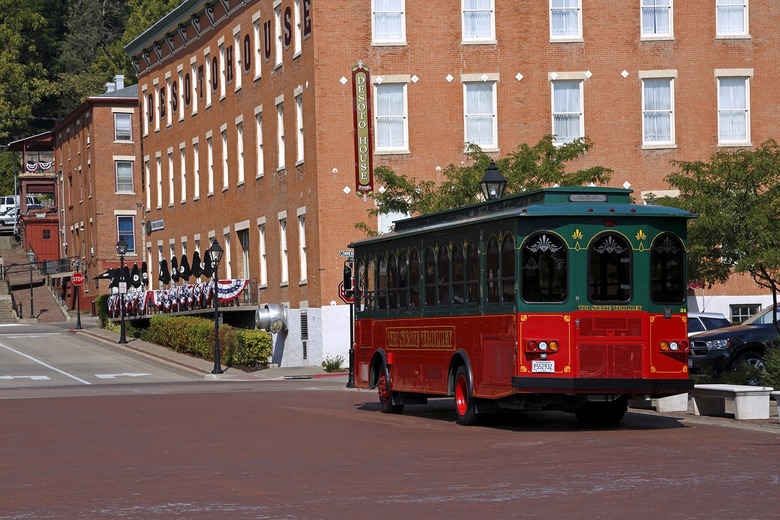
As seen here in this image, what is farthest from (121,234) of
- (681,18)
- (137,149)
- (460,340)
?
(460,340)

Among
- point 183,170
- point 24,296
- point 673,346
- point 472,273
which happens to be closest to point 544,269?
point 472,273

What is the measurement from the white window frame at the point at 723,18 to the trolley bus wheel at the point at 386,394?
83.5 ft

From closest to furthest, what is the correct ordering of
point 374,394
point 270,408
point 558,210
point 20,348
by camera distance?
point 558,210
point 270,408
point 374,394
point 20,348

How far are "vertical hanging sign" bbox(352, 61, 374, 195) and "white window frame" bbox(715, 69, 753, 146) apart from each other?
36.5 ft

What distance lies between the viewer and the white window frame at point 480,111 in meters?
46.4

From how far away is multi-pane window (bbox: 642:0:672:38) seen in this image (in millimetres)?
47094

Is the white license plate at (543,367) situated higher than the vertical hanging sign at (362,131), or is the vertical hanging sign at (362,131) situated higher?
the vertical hanging sign at (362,131)

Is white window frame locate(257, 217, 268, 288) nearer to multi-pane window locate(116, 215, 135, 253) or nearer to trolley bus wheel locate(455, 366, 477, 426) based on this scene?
trolley bus wheel locate(455, 366, 477, 426)

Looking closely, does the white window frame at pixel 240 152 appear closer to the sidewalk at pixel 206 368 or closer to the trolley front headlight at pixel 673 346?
the sidewalk at pixel 206 368

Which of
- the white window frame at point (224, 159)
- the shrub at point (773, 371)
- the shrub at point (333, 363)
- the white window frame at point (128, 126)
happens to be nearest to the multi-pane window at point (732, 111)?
the shrub at point (333, 363)

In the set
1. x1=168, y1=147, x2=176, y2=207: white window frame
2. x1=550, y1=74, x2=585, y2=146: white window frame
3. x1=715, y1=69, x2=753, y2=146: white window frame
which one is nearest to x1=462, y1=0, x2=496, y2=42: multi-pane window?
x1=550, y1=74, x2=585, y2=146: white window frame

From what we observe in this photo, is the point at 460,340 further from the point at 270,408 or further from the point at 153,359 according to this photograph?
the point at 153,359

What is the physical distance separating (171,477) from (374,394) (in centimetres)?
1736

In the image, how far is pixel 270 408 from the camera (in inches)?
1096
